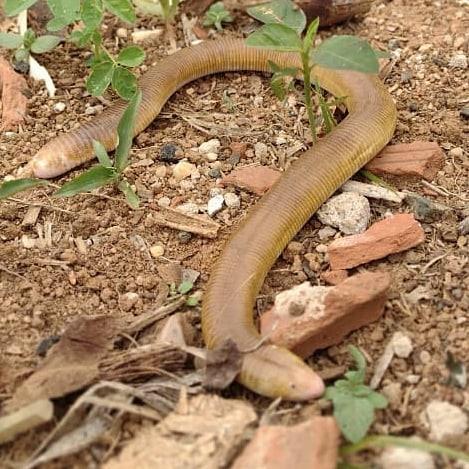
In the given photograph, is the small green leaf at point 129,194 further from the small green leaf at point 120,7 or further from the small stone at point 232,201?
the small green leaf at point 120,7

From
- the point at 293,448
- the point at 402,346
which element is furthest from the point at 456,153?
the point at 293,448

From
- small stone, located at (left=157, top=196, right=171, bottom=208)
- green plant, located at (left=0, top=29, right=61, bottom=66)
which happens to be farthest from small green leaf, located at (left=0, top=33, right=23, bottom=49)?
small stone, located at (left=157, top=196, right=171, bottom=208)

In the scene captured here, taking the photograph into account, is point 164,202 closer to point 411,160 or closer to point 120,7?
point 120,7

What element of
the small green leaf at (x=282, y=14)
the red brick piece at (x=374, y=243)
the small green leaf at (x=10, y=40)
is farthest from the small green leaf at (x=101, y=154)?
the small green leaf at (x=10, y=40)

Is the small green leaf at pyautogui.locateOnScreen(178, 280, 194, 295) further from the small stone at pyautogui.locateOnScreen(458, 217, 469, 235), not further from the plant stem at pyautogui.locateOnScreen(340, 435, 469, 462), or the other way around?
the small stone at pyautogui.locateOnScreen(458, 217, 469, 235)

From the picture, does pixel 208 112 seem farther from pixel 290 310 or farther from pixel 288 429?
pixel 288 429

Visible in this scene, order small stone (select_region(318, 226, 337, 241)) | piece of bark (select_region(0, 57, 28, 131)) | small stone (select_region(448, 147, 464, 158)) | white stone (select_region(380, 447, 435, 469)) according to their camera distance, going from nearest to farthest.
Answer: white stone (select_region(380, 447, 435, 469)), small stone (select_region(318, 226, 337, 241)), small stone (select_region(448, 147, 464, 158)), piece of bark (select_region(0, 57, 28, 131))
